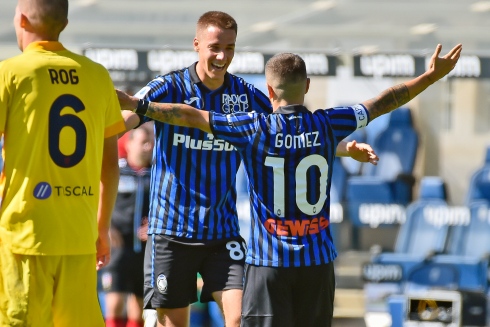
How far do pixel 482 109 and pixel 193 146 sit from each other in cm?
496

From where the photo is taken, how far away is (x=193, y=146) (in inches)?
203

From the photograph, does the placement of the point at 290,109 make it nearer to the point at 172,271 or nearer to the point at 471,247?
the point at 172,271

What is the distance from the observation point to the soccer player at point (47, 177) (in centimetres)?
384

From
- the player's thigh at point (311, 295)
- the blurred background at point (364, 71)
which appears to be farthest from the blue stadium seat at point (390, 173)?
the player's thigh at point (311, 295)

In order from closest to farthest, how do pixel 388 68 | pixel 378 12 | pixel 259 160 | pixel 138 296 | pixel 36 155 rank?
pixel 36 155 < pixel 259 160 < pixel 138 296 < pixel 388 68 < pixel 378 12

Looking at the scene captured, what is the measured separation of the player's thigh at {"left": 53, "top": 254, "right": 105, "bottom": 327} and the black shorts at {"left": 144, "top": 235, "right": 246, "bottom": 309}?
1228mm

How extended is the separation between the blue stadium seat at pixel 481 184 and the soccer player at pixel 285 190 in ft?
16.7

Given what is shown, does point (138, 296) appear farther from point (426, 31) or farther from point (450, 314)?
point (426, 31)

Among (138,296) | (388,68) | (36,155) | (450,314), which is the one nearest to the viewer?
(36,155)

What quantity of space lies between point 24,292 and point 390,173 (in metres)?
6.04

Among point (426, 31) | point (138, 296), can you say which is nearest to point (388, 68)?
point (426, 31)

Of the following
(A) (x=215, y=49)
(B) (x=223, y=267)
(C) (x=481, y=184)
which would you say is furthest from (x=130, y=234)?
(C) (x=481, y=184)

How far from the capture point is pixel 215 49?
507 centimetres

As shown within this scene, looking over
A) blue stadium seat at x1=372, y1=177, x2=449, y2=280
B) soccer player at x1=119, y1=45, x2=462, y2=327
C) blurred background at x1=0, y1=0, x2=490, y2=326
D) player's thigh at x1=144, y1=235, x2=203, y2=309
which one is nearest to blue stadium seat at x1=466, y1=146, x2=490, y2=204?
blurred background at x1=0, y1=0, x2=490, y2=326
